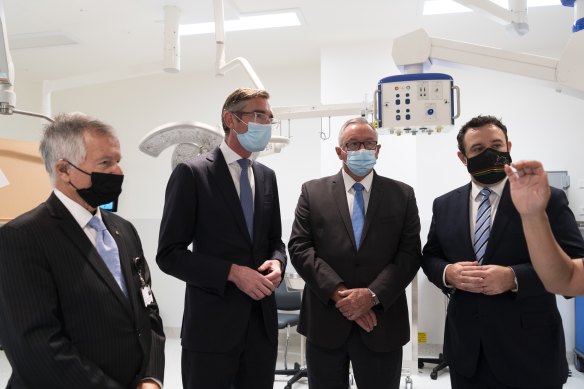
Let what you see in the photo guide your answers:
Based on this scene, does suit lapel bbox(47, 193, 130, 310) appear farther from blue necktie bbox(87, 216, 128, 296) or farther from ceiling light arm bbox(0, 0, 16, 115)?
ceiling light arm bbox(0, 0, 16, 115)

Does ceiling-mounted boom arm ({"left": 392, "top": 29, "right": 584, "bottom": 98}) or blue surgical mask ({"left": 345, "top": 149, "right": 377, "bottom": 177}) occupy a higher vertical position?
ceiling-mounted boom arm ({"left": 392, "top": 29, "right": 584, "bottom": 98})

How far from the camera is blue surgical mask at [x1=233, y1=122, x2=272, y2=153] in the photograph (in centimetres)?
201

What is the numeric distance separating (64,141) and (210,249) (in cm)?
69

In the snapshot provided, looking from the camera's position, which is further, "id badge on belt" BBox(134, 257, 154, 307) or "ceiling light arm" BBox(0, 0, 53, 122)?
"ceiling light arm" BBox(0, 0, 53, 122)

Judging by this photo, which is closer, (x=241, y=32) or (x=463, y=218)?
(x=463, y=218)

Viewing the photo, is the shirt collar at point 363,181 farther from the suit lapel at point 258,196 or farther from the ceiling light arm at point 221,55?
the ceiling light arm at point 221,55

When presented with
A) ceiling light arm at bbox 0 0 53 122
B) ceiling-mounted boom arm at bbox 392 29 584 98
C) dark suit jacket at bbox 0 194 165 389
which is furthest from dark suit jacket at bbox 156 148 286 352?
ceiling-mounted boom arm at bbox 392 29 584 98

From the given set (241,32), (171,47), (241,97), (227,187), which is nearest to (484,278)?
(227,187)

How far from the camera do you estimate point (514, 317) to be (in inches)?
69.8

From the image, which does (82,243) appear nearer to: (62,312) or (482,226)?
(62,312)

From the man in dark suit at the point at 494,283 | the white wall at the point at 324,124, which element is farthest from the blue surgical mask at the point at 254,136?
the white wall at the point at 324,124

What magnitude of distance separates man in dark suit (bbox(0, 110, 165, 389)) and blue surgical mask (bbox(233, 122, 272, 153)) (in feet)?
1.87

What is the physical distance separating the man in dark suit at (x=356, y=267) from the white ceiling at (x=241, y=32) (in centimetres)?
211

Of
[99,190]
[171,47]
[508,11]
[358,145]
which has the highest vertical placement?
[171,47]
